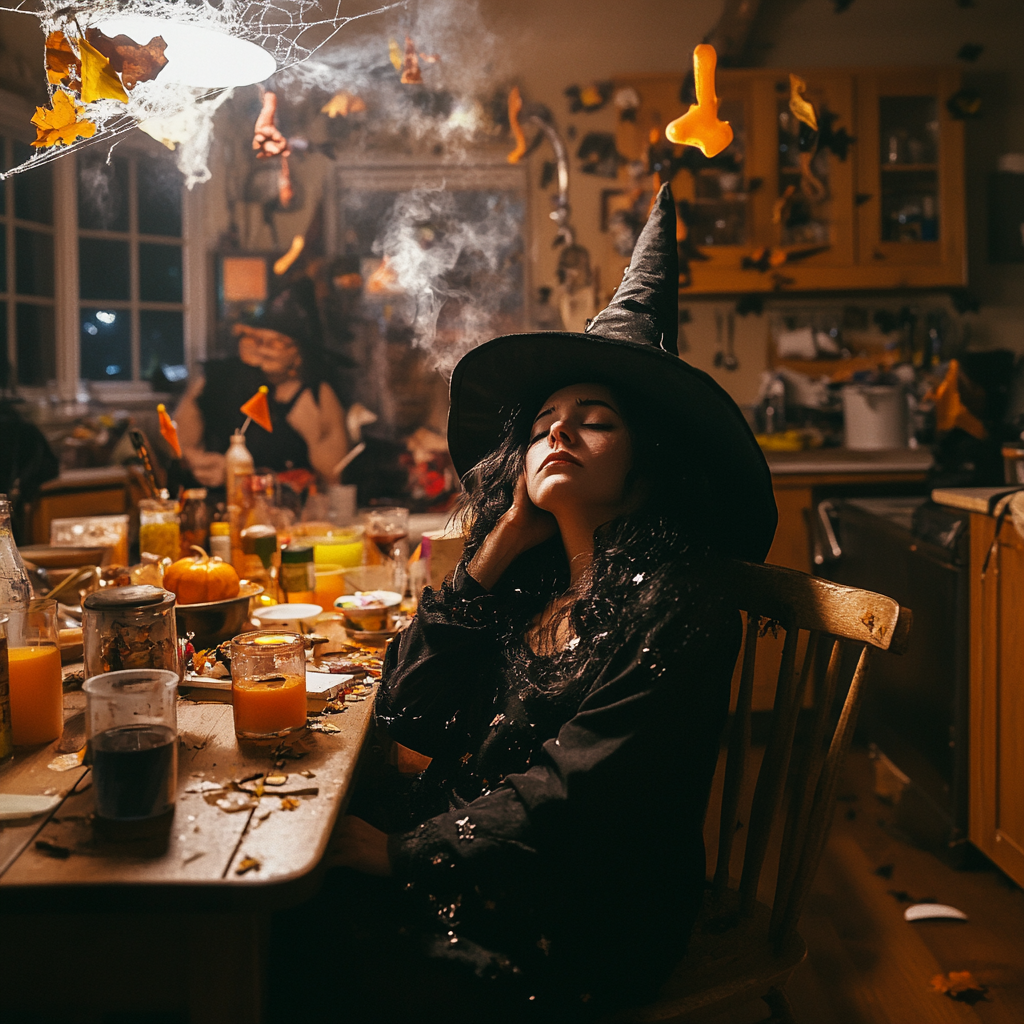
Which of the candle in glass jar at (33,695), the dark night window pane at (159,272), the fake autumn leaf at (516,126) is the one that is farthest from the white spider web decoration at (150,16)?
the dark night window pane at (159,272)

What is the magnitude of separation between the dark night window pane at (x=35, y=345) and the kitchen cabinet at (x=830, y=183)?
2868 millimetres

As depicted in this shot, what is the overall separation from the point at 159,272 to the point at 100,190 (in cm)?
44

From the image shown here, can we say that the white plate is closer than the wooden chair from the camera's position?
No

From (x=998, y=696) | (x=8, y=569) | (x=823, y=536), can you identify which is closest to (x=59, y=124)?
(x=8, y=569)

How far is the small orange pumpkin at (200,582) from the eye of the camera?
1.45 metres

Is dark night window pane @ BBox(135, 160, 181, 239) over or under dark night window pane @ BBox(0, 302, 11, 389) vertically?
over

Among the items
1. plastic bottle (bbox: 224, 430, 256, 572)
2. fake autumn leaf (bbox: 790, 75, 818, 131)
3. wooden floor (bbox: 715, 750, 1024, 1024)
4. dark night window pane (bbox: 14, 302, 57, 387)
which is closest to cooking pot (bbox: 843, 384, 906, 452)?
wooden floor (bbox: 715, 750, 1024, 1024)

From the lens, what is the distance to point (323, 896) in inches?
40.9

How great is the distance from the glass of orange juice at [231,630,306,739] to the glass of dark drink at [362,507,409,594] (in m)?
0.73

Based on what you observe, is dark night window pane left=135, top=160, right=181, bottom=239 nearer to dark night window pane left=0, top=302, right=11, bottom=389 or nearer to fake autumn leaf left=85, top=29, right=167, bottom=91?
dark night window pane left=0, top=302, right=11, bottom=389

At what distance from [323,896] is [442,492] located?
341 centimetres

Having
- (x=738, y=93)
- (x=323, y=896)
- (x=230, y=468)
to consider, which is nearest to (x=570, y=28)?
(x=738, y=93)

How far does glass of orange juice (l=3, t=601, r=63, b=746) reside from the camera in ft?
3.51

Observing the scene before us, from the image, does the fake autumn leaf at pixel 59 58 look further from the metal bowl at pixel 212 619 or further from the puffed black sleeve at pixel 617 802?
the puffed black sleeve at pixel 617 802
